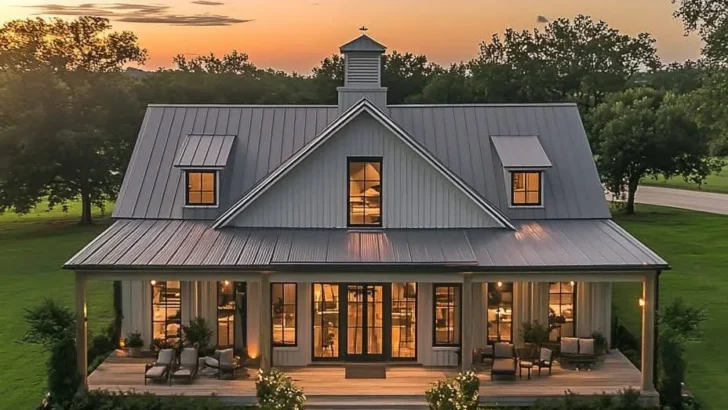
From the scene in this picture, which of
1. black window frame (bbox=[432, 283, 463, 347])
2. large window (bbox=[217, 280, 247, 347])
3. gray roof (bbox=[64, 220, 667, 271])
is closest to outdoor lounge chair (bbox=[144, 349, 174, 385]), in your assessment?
large window (bbox=[217, 280, 247, 347])

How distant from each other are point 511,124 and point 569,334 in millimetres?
6111

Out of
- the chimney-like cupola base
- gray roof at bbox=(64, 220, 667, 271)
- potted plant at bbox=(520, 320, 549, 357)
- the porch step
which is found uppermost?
the chimney-like cupola base

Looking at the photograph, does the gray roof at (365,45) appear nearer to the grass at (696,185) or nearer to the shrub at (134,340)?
the shrub at (134,340)

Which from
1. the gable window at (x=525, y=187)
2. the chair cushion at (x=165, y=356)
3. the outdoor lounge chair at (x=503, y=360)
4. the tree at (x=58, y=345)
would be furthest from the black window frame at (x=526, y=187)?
the tree at (x=58, y=345)

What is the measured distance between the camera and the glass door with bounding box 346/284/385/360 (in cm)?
1850

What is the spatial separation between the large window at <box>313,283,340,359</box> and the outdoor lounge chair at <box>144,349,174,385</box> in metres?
3.36

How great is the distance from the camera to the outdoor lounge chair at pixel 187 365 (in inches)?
669

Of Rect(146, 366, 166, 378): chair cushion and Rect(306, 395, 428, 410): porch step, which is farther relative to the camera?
Rect(146, 366, 166, 378): chair cushion

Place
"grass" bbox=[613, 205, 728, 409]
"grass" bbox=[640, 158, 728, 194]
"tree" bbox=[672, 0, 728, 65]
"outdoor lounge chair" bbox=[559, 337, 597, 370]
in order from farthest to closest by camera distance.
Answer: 1. "grass" bbox=[640, 158, 728, 194]
2. "tree" bbox=[672, 0, 728, 65]
3. "grass" bbox=[613, 205, 728, 409]
4. "outdoor lounge chair" bbox=[559, 337, 597, 370]

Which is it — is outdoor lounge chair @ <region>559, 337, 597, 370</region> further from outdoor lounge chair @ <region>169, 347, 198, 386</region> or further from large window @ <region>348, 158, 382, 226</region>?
outdoor lounge chair @ <region>169, 347, 198, 386</region>

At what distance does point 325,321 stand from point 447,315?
2879mm

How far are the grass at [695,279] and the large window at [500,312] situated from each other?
4222mm

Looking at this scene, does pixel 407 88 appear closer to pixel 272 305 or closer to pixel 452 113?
pixel 452 113

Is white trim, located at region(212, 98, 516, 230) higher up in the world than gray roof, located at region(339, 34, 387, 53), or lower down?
lower down
